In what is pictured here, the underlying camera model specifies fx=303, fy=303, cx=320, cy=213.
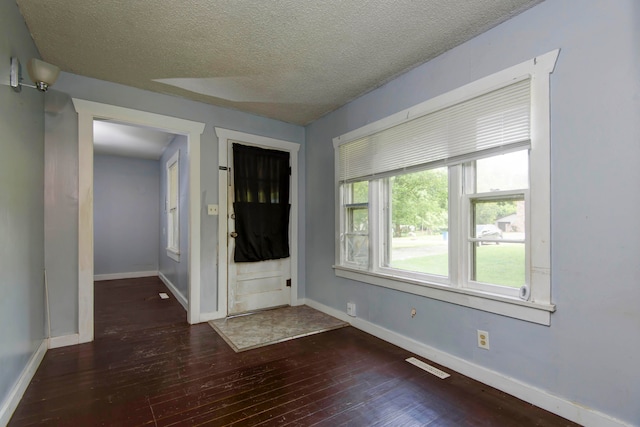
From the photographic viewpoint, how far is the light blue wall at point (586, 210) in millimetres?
1597

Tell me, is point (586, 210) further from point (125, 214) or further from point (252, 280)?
point (125, 214)

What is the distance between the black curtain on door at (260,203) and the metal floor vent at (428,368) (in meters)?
2.15

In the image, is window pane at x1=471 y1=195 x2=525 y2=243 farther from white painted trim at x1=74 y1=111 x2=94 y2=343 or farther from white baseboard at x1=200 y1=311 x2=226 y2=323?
white painted trim at x1=74 y1=111 x2=94 y2=343

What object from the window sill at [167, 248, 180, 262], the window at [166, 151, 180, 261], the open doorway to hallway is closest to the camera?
the window sill at [167, 248, 180, 262]

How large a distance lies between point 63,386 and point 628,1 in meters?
4.23

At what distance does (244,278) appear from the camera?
12.7 feet

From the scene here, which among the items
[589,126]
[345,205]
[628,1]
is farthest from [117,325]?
[628,1]

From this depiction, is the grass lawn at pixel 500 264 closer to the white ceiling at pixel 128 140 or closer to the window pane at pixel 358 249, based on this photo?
the window pane at pixel 358 249

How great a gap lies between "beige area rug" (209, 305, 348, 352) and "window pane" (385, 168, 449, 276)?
1082 millimetres

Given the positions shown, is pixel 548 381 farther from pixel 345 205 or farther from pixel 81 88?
pixel 81 88

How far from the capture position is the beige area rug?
298 cm

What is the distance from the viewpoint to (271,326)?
3383mm

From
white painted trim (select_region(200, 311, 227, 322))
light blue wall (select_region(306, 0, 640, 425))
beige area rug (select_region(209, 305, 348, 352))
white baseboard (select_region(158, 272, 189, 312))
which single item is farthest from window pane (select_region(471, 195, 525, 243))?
white baseboard (select_region(158, 272, 189, 312))

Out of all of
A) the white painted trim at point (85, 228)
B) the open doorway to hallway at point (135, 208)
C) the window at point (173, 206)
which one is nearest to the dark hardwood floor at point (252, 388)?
the white painted trim at point (85, 228)
